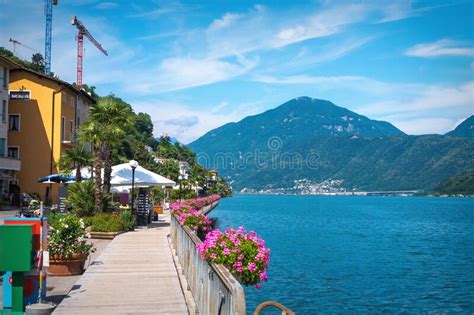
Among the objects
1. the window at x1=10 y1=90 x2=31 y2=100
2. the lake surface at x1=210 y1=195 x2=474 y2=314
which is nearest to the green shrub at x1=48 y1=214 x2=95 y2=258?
the lake surface at x1=210 y1=195 x2=474 y2=314

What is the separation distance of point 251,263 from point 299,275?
17.0 m

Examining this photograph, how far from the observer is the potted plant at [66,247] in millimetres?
12414

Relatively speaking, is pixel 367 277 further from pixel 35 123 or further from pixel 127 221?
pixel 35 123

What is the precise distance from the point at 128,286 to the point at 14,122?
4313 cm

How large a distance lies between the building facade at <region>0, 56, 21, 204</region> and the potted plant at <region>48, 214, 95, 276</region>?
32704mm

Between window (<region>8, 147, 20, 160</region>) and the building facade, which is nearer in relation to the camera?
the building facade

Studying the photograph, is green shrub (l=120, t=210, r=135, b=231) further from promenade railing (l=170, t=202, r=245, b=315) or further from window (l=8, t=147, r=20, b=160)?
window (l=8, t=147, r=20, b=160)

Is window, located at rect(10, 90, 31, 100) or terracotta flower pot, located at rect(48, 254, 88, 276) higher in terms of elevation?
window, located at rect(10, 90, 31, 100)

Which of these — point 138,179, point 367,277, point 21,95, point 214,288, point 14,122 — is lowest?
point 367,277

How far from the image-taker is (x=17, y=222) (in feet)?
32.2

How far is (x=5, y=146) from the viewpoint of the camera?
45.9 m

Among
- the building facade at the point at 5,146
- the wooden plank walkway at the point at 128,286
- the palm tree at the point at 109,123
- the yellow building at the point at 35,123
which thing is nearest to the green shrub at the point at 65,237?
the wooden plank walkway at the point at 128,286

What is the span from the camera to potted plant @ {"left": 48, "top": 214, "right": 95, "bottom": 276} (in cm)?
1241

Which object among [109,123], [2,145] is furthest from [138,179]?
[2,145]
